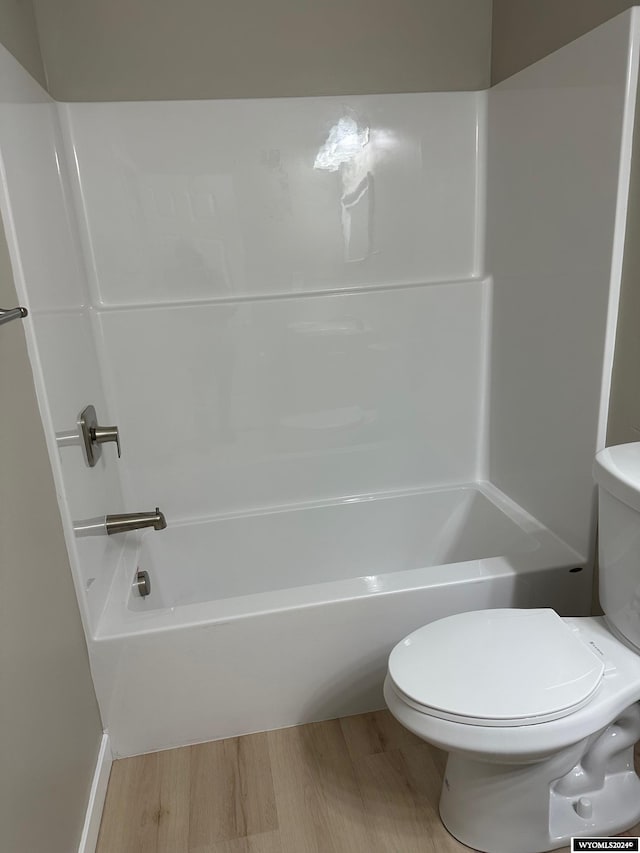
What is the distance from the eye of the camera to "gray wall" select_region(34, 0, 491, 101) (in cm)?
185

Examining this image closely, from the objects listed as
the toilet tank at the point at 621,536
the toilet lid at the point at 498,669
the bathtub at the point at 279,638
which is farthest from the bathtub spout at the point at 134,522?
the toilet tank at the point at 621,536

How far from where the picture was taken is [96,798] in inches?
59.2

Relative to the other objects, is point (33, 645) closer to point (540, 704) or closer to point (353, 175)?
point (540, 704)

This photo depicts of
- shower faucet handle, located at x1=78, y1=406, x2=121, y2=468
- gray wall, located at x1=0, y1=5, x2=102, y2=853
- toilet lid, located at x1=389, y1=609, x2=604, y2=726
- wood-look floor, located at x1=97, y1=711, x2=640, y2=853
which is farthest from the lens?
shower faucet handle, located at x1=78, y1=406, x2=121, y2=468

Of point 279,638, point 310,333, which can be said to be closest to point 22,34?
point 310,333

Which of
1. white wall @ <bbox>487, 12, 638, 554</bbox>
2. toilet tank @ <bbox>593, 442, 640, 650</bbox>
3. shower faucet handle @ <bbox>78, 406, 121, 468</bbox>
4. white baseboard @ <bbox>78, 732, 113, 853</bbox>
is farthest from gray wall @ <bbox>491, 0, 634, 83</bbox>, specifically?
white baseboard @ <bbox>78, 732, 113, 853</bbox>

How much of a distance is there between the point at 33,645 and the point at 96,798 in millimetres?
598

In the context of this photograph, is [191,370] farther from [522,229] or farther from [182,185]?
[522,229]

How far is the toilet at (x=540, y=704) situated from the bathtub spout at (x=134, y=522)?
0.80m

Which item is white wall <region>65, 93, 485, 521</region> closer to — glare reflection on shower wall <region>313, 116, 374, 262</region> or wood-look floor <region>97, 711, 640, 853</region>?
glare reflection on shower wall <region>313, 116, 374, 262</region>

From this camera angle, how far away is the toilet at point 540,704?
122cm

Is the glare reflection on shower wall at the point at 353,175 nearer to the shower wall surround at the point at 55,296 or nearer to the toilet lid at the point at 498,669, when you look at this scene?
the shower wall surround at the point at 55,296

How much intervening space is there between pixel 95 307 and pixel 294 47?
3.40ft

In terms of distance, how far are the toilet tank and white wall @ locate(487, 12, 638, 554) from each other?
0.28 m
